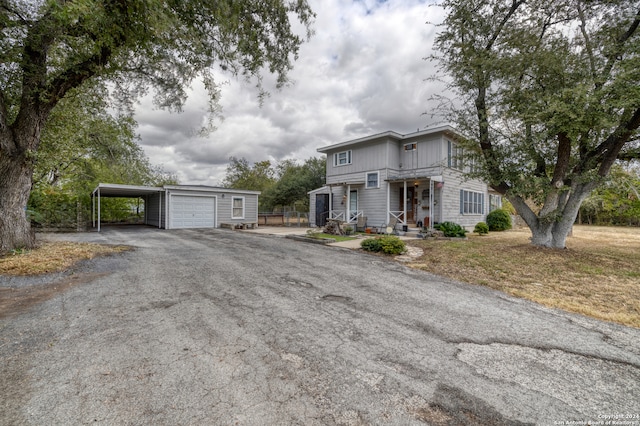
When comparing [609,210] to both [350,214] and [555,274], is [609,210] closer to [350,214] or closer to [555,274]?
[350,214]

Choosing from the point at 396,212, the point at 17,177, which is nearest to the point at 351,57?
the point at 396,212

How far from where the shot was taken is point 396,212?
541 inches

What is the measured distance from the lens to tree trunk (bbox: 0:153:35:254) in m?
6.43

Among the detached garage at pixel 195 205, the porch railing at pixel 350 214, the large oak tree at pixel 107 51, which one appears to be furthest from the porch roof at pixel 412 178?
the detached garage at pixel 195 205

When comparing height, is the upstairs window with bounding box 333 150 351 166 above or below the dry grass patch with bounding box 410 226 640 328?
above

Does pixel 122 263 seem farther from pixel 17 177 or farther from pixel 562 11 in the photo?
pixel 562 11

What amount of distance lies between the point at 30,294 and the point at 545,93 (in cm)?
1183

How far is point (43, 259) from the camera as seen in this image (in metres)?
5.83

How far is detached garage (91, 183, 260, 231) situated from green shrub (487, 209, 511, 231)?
15360 mm

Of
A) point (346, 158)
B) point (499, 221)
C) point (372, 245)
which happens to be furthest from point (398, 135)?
→ point (499, 221)

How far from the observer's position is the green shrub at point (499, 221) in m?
16.7

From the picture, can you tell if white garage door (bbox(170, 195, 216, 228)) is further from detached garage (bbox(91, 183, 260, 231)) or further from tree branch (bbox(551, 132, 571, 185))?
tree branch (bbox(551, 132, 571, 185))

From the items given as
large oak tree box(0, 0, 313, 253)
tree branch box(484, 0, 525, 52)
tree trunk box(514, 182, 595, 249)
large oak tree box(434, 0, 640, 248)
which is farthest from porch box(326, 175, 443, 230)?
large oak tree box(0, 0, 313, 253)

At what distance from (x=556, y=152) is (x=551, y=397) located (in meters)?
9.87
